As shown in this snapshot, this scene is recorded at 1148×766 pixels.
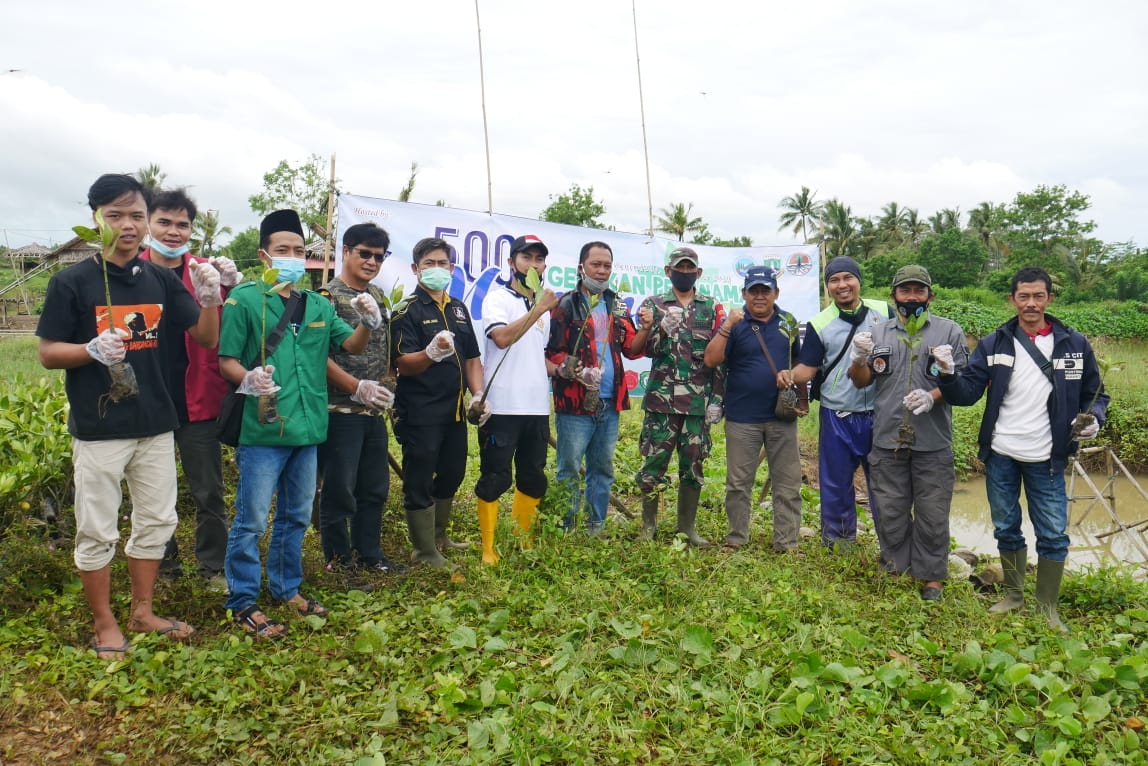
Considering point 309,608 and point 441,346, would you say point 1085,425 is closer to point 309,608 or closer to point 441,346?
point 441,346

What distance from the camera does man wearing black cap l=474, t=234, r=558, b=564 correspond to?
13.9ft

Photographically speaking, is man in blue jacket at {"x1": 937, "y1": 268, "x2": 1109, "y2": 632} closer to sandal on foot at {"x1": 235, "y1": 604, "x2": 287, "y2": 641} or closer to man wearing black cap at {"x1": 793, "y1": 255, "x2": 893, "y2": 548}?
man wearing black cap at {"x1": 793, "y1": 255, "x2": 893, "y2": 548}

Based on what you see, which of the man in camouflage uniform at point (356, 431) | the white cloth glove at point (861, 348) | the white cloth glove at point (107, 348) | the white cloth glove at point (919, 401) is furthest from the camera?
the white cloth glove at point (861, 348)

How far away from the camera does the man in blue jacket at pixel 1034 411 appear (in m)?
4.07

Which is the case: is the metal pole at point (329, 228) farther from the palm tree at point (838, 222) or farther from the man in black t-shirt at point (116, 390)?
the palm tree at point (838, 222)

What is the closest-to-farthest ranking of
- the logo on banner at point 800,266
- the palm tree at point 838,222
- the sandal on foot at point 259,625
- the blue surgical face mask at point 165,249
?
1. the sandal on foot at point 259,625
2. the blue surgical face mask at point 165,249
3. the logo on banner at point 800,266
4. the palm tree at point 838,222

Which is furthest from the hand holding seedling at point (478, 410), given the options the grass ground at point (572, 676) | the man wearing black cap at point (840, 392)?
the man wearing black cap at point (840, 392)

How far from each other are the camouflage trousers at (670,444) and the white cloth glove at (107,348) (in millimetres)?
2999

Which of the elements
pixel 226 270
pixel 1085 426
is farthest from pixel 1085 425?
pixel 226 270

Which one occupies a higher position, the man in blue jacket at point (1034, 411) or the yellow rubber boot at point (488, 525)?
the man in blue jacket at point (1034, 411)

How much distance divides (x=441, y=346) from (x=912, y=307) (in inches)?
109

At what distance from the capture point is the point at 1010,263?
39.1 m

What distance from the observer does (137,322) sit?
3158 mm

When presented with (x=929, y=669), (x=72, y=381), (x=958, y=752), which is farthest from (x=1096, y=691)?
(x=72, y=381)
